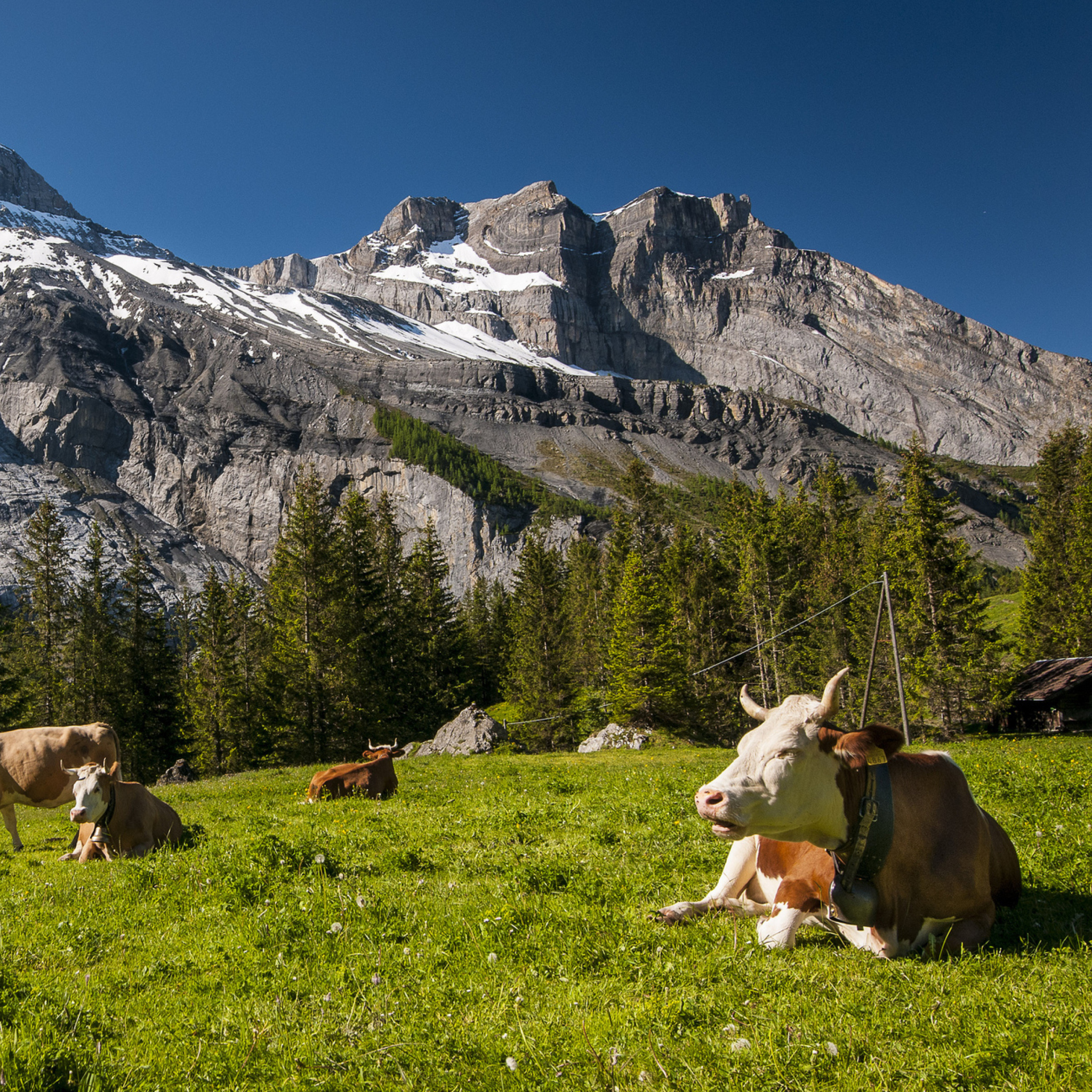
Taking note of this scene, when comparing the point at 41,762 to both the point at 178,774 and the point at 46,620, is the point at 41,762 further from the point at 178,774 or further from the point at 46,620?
the point at 46,620

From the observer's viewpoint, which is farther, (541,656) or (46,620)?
(541,656)

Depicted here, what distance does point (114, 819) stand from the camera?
9.77 m

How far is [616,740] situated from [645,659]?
655cm

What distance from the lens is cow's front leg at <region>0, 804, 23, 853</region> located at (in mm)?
11031

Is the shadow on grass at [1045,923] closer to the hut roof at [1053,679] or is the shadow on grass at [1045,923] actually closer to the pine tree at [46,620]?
the hut roof at [1053,679]

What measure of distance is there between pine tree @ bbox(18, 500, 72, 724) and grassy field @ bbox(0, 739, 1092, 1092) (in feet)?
141

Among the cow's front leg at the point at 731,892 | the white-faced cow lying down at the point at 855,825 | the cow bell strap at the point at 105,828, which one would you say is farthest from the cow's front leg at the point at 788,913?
the cow bell strap at the point at 105,828

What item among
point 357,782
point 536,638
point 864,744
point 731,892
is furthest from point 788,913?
point 536,638

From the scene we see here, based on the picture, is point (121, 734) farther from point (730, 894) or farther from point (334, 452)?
point (334, 452)

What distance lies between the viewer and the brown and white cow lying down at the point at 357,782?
14.1 m

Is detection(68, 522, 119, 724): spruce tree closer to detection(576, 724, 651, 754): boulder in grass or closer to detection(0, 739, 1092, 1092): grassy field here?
detection(576, 724, 651, 754): boulder in grass

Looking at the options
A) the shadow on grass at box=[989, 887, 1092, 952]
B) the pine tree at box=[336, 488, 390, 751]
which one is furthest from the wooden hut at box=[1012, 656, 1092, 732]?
the pine tree at box=[336, 488, 390, 751]

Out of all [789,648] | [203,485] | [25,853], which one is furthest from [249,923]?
[203,485]

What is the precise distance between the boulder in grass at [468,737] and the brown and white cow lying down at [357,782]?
1291cm
